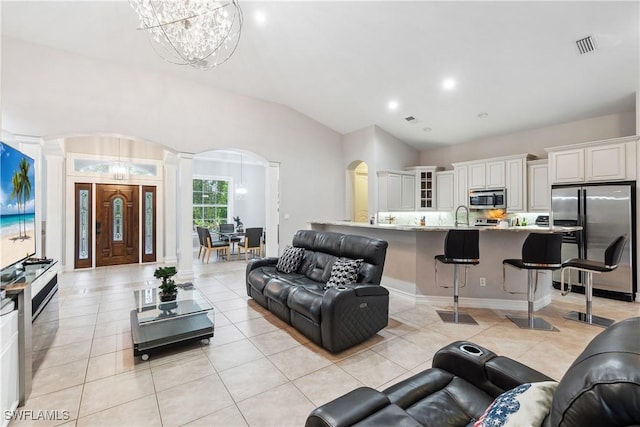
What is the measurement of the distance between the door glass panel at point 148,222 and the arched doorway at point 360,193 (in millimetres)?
5283

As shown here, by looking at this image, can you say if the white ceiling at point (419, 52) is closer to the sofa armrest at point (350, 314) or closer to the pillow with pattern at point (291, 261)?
the pillow with pattern at point (291, 261)

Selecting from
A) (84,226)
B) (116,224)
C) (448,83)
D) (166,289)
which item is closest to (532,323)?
(448,83)

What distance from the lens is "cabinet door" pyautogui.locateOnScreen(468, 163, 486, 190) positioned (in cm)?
612

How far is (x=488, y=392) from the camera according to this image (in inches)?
56.5

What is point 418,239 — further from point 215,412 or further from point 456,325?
point 215,412

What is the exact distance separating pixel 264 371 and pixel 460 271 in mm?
2935

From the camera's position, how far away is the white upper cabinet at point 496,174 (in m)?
5.81

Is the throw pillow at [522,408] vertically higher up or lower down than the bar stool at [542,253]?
lower down

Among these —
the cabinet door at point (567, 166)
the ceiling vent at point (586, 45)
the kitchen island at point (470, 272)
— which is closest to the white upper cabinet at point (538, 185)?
the cabinet door at point (567, 166)

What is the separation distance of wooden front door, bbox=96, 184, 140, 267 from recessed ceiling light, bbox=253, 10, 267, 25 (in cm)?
523

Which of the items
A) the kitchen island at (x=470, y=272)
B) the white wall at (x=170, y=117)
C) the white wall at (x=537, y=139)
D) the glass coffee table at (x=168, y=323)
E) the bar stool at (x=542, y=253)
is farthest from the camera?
the white wall at (x=537, y=139)

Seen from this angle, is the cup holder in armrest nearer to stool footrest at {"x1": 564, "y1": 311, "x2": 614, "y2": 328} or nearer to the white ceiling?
stool footrest at {"x1": 564, "y1": 311, "x2": 614, "y2": 328}

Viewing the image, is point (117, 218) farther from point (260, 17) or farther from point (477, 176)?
point (477, 176)

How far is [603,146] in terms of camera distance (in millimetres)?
4418
